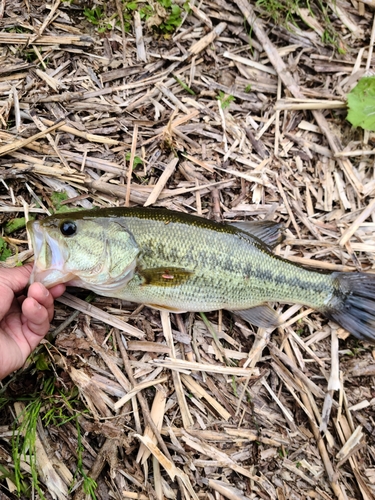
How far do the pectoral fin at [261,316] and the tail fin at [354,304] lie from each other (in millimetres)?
516

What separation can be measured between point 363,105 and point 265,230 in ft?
5.40

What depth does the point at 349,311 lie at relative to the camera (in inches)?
152

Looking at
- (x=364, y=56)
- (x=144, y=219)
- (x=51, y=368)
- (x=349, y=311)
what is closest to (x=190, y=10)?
(x=364, y=56)

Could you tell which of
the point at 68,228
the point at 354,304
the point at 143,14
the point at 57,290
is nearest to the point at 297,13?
the point at 143,14

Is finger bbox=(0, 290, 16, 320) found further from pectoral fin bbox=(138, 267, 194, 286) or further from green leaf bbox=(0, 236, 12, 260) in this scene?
pectoral fin bbox=(138, 267, 194, 286)

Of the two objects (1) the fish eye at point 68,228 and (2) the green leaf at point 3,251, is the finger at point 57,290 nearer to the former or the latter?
(1) the fish eye at point 68,228

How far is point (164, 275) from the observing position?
341 centimetres

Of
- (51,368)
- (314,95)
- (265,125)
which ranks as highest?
(314,95)

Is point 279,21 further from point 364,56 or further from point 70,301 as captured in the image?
point 70,301

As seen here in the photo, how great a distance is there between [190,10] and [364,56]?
1.89 m

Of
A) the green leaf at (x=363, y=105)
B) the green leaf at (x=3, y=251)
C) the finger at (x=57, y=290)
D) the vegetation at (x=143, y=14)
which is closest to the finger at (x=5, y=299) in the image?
the finger at (x=57, y=290)

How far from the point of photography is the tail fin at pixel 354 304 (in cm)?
382

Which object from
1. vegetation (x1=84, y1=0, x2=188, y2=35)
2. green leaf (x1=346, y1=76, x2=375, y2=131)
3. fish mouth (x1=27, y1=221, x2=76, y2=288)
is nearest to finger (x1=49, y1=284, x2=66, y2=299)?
fish mouth (x1=27, y1=221, x2=76, y2=288)

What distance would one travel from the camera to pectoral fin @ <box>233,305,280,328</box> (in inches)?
149
